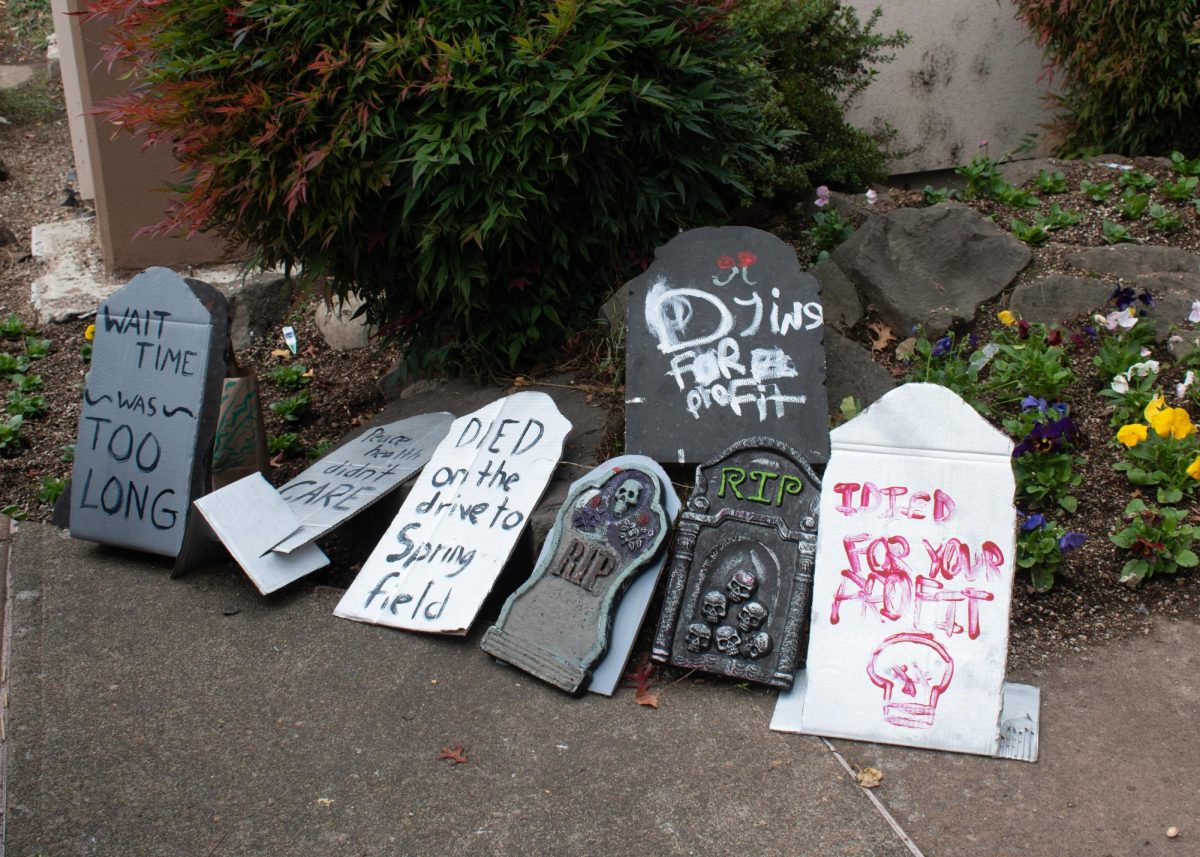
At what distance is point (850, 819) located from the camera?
2.63 m

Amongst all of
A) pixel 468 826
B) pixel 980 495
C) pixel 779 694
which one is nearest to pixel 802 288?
pixel 980 495

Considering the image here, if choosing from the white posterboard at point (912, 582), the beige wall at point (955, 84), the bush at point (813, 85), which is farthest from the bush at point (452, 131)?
the beige wall at point (955, 84)

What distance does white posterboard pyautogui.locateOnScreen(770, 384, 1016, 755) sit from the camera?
2.88 meters

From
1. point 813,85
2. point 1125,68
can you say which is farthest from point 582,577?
point 1125,68

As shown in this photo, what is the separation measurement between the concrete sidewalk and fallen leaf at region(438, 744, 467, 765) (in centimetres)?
2

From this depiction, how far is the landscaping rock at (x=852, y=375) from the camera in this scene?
4125 mm

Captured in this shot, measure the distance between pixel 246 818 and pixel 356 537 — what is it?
1.61 meters

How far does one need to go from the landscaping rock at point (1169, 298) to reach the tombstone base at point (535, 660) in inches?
104

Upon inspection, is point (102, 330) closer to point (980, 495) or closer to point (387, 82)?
point (387, 82)

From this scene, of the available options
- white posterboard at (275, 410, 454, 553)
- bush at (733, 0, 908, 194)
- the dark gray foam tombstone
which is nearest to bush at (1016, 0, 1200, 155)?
bush at (733, 0, 908, 194)

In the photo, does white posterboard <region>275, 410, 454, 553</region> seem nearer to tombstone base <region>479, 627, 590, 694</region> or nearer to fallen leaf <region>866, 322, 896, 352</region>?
tombstone base <region>479, 627, 590, 694</region>

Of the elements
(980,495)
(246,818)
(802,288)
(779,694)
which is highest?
(802,288)

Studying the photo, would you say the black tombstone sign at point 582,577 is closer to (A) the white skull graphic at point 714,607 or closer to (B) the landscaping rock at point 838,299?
(A) the white skull graphic at point 714,607

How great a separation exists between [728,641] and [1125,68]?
162 inches
